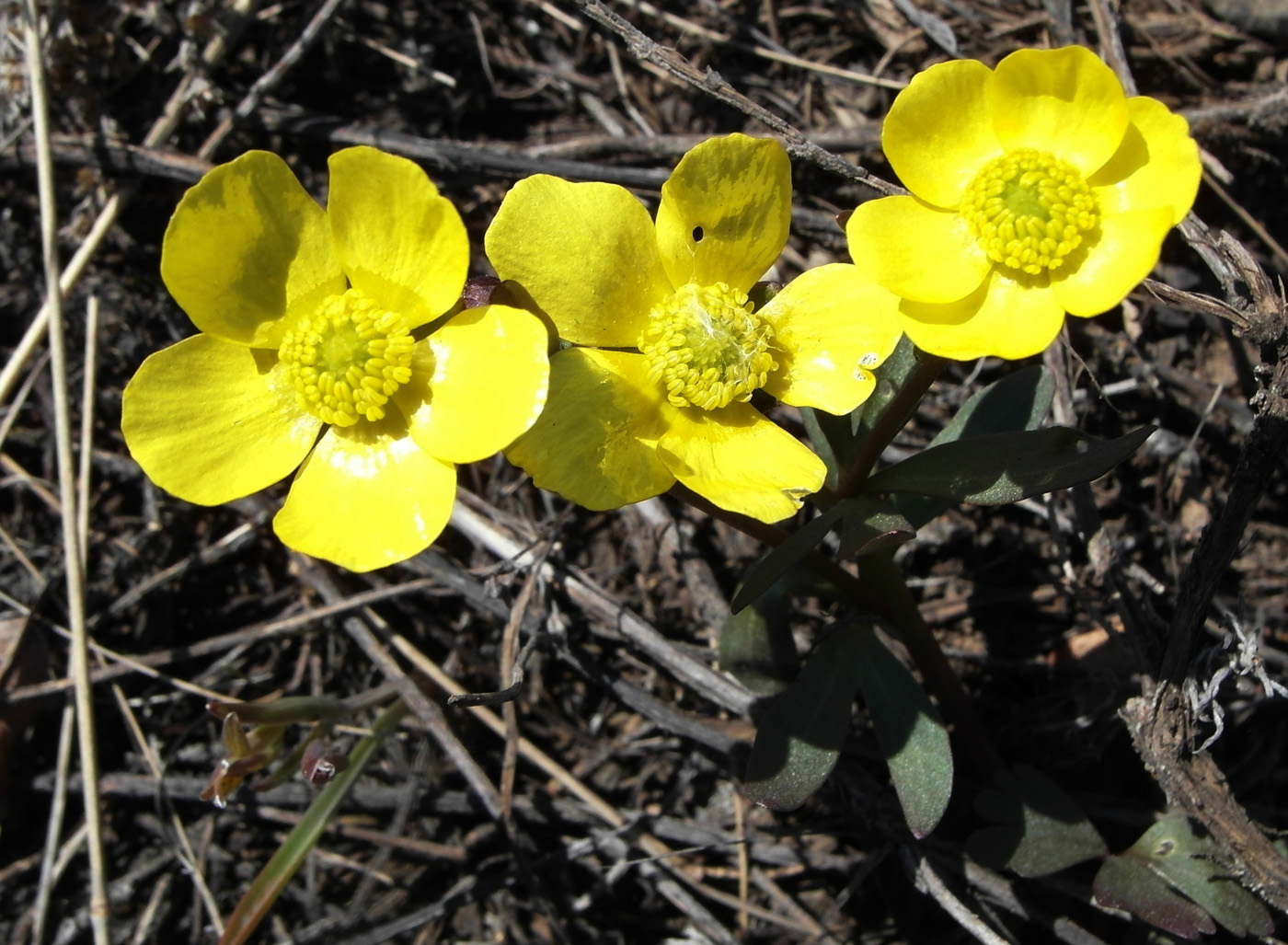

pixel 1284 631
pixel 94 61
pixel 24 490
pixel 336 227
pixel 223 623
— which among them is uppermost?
pixel 336 227

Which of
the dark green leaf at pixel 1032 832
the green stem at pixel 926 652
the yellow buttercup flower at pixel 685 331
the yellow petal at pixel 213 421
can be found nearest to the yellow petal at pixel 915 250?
the yellow buttercup flower at pixel 685 331

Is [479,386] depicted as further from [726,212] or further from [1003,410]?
[1003,410]

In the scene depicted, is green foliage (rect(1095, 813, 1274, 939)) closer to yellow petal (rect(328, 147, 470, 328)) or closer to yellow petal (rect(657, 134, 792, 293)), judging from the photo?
yellow petal (rect(657, 134, 792, 293))

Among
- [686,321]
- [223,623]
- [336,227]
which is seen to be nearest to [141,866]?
[223,623]

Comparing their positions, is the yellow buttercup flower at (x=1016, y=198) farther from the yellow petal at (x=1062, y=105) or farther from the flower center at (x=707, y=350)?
the flower center at (x=707, y=350)

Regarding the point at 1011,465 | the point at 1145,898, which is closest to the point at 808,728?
the point at 1011,465

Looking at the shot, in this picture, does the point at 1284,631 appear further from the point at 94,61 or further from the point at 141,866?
the point at 94,61
